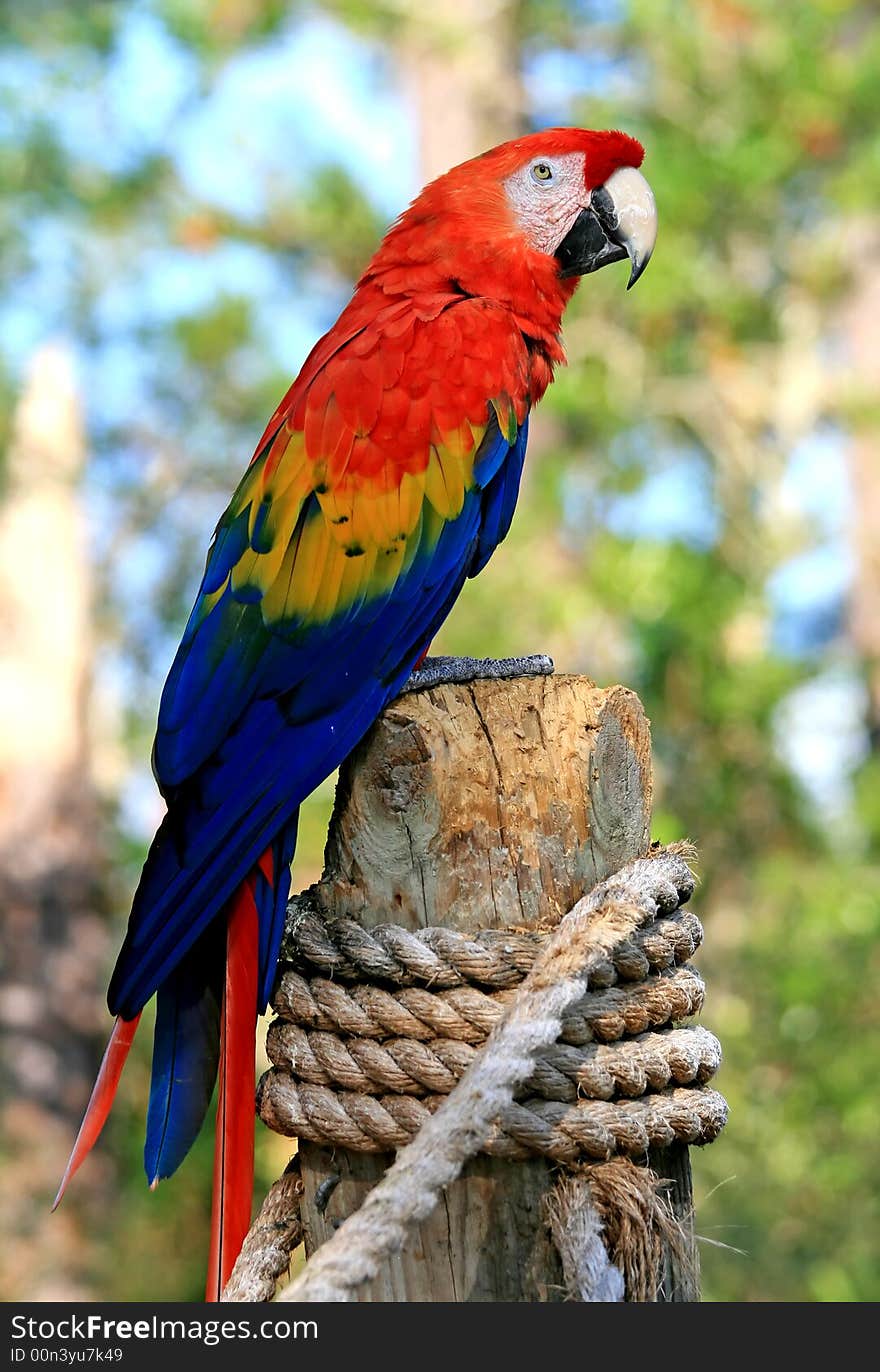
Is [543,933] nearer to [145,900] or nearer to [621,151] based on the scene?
[145,900]

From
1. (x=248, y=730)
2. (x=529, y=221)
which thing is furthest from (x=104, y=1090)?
(x=529, y=221)

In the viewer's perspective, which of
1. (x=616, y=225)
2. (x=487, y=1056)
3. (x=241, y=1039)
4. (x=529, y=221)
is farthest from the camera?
(x=616, y=225)

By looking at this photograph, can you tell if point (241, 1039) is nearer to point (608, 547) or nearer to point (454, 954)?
point (454, 954)

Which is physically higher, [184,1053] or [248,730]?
[248,730]

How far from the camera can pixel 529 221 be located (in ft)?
5.61

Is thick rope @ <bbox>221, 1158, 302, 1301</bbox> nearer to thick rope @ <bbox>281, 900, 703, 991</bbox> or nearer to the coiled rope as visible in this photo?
the coiled rope

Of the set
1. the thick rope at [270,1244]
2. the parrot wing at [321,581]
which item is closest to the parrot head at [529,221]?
the parrot wing at [321,581]

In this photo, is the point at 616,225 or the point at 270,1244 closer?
the point at 270,1244

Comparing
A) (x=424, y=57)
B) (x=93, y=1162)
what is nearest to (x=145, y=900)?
(x=93, y=1162)

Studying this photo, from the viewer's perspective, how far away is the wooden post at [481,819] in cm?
106

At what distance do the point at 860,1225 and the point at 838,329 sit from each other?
381 cm

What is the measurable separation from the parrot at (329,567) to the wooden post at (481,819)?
12cm

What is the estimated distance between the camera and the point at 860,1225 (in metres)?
3.85

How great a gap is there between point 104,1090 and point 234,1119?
0.41ft
